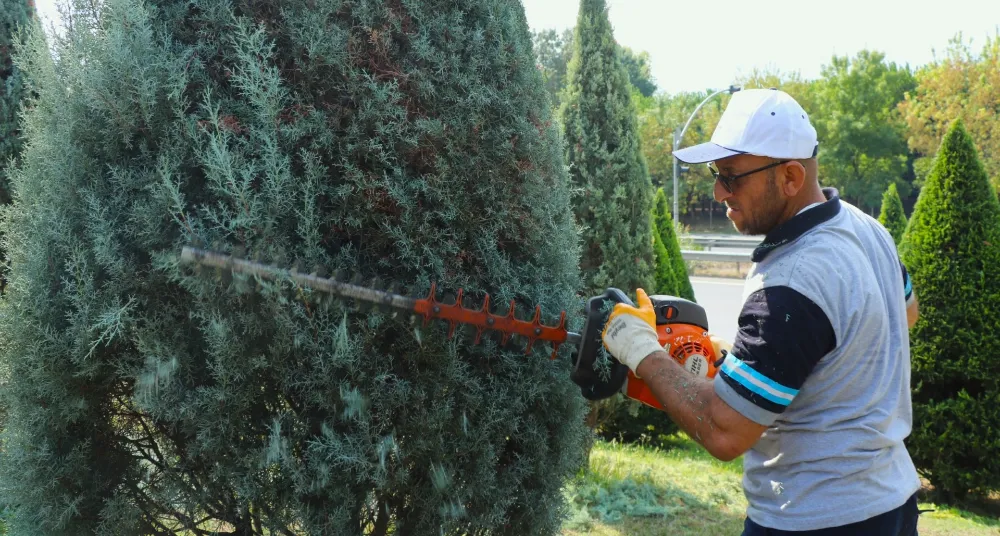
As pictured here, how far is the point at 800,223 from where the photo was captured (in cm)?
240

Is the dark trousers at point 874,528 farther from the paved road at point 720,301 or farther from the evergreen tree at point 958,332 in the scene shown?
the paved road at point 720,301

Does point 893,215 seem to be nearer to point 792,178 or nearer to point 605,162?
point 605,162

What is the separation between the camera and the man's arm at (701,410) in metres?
2.23

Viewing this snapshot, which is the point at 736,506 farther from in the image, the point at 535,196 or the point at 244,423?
the point at 244,423

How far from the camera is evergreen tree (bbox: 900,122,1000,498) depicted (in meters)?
6.14

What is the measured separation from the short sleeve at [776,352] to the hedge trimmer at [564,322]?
465mm

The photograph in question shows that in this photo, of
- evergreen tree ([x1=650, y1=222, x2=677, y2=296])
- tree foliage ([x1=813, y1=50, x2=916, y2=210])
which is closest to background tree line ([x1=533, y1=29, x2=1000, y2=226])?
tree foliage ([x1=813, y1=50, x2=916, y2=210])

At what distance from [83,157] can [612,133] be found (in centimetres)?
525

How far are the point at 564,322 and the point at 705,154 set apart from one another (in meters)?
0.75

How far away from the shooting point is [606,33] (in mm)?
7109

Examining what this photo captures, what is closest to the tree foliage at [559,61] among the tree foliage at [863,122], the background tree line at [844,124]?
the background tree line at [844,124]

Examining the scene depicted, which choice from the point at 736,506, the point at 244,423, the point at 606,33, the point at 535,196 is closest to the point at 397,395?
the point at 244,423

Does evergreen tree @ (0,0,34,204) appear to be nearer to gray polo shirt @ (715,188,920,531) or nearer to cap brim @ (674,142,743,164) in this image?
cap brim @ (674,142,743,164)

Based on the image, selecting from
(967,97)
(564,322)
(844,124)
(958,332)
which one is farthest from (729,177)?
(844,124)
